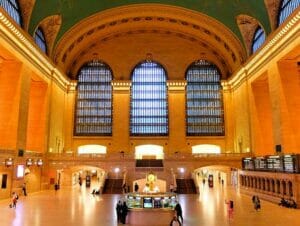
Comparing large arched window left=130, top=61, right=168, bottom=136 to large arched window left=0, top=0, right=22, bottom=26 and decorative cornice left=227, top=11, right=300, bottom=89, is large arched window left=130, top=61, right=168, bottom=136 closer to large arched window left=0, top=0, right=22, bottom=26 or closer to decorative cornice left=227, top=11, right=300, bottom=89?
decorative cornice left=227, top=11, right=300, bottom=89

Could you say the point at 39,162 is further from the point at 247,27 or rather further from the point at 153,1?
the point at 247,27

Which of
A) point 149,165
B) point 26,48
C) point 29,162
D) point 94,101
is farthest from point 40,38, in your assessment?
point 149,165

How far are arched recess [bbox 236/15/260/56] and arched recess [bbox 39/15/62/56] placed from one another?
614 inches

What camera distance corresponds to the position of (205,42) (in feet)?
113

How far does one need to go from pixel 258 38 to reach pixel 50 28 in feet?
59.7

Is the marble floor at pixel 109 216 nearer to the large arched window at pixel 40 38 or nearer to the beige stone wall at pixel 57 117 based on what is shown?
the beige stone wall at pixel 57 117

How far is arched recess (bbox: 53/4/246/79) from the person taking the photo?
97.6ft

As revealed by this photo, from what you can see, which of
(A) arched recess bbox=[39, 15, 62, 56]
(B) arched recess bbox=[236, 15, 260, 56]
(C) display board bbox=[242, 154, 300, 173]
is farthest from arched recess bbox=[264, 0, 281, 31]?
(A) arched recess bbox=[39, 15, 62, 56]

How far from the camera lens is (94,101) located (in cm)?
3491

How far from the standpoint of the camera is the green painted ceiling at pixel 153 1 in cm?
2406

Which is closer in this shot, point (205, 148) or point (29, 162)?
point (29, 162)

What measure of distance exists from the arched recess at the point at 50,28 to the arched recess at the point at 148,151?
45.4 feet

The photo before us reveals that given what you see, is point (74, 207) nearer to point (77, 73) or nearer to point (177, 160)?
point (177, 160)

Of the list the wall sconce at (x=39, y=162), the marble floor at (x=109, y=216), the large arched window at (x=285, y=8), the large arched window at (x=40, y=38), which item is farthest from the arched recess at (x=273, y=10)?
the wall sconce at (x=39, y=162)
